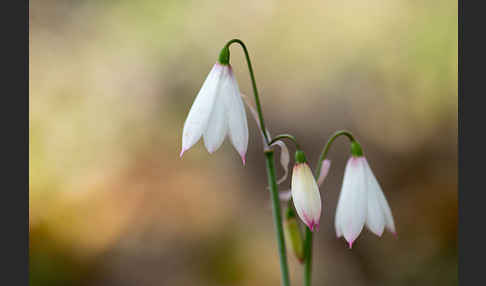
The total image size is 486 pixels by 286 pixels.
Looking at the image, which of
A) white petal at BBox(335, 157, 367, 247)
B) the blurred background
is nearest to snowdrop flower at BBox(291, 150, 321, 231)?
white petal at BBox(335, 157, 367, 247)

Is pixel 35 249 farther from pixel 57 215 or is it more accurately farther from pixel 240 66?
pixel 240 66

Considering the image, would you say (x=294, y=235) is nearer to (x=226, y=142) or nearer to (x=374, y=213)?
(x=374, y=213)

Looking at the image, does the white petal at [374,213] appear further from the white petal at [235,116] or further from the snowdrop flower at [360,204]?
the white petal at [235,116]

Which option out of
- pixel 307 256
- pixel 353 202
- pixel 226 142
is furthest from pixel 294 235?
pixel 226 142

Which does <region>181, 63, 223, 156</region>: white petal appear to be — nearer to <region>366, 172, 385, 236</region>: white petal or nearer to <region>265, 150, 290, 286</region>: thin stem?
<region>265, 150, 290, 286</region>: thin stem

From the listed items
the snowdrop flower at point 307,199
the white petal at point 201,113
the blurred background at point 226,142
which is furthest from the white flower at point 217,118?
the blurred background at point 226,142

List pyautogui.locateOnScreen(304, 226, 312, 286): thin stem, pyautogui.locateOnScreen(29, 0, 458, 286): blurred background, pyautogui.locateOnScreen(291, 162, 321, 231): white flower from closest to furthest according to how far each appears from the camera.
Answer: pyautogui.locateOnScreen(291, 162, 321, 231): white flower, pyautogui.locateOnScreen(304, 226, 312, 286): thin stem, pyautogui.locateOnScreen(29, 0, 458, 286): blurred background
